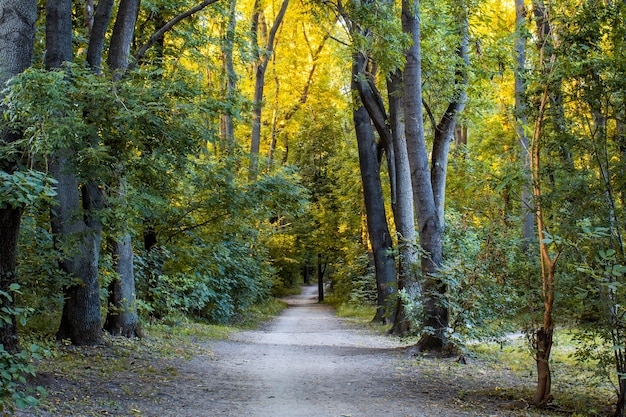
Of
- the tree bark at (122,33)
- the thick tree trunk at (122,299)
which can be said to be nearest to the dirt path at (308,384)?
the thick tree trunk at (122,299)

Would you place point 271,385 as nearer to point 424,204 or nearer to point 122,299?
point 122,299

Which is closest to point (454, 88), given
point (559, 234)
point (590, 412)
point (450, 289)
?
point (450, 289)

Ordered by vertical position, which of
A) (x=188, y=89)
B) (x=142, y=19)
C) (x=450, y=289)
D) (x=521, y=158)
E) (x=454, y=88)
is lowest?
(x=450, y=289)

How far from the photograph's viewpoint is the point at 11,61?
6.40m

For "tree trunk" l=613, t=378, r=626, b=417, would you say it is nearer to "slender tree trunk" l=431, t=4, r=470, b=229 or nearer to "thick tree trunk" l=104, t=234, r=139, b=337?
"slender tree trunk" l=431, t=4, r=470, b=229

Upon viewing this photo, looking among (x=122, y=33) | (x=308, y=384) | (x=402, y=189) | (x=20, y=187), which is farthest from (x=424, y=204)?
(x=20, y=187)

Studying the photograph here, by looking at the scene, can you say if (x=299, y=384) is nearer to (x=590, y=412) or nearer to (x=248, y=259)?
(x=590, y=412)

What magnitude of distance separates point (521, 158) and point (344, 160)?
888 inches

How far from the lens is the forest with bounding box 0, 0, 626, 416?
6379mm

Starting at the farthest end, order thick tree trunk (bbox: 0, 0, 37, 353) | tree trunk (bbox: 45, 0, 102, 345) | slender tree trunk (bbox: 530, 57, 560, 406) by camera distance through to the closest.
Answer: tree trunk (bbox: 45, 0, 102, 345) < slender tree trunk (bbox: 530, 57, 560, 406) < thick tree trunk (bbox: 0, 0, 37, 353)

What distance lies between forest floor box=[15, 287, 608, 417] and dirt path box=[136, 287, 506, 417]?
14 millimetres

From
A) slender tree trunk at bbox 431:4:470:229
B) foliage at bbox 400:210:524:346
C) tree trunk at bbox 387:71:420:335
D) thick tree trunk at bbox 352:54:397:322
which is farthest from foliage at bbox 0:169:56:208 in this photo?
thick tree trunk at bbox 352:54:397:322

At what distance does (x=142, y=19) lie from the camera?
13.9 m

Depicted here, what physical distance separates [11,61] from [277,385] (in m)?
5.53
